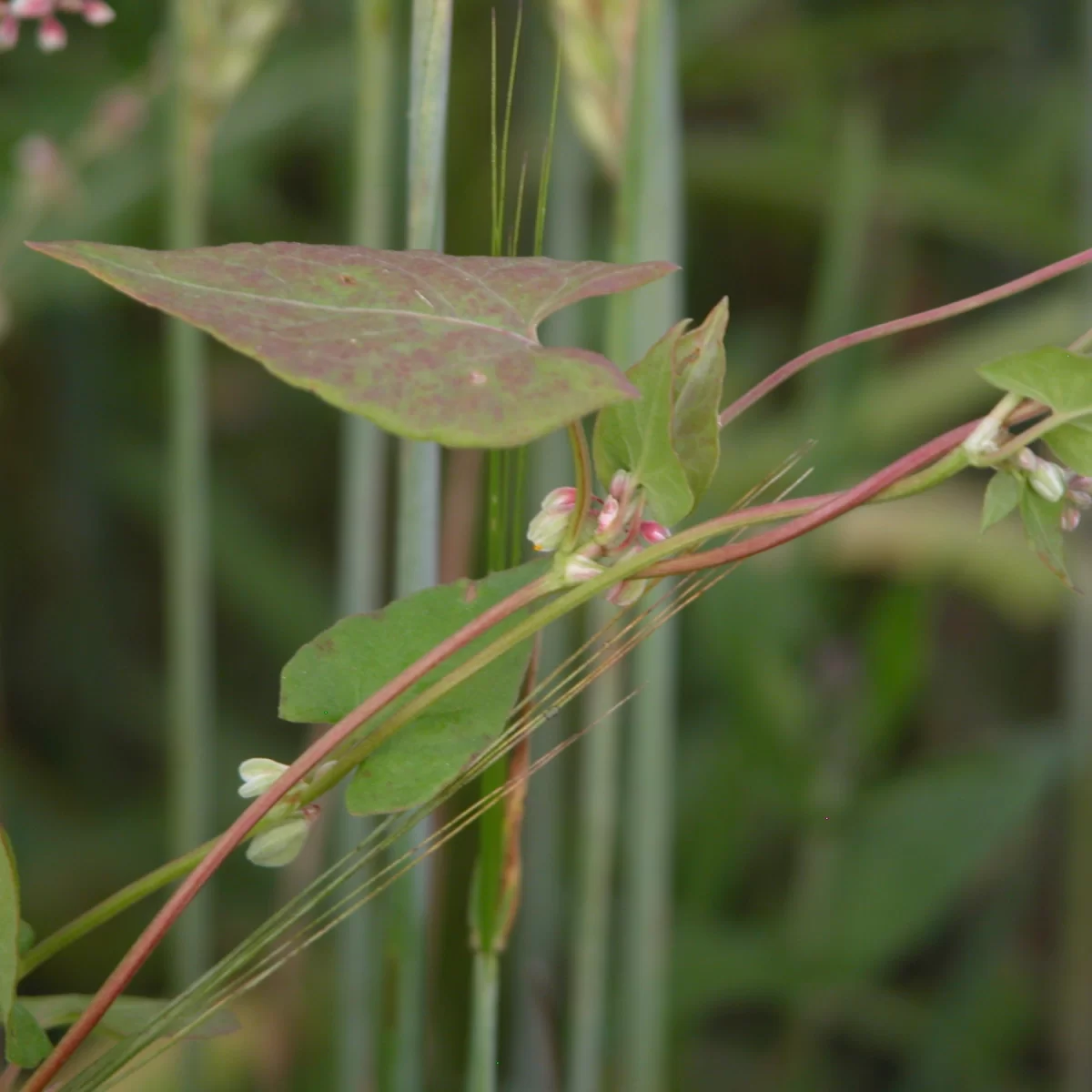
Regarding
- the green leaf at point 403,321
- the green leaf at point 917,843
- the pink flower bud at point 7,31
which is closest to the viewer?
the green leaf at point 403,321

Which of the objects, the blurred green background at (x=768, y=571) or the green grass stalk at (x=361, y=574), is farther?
the blurred green background at (x=768, y=571)

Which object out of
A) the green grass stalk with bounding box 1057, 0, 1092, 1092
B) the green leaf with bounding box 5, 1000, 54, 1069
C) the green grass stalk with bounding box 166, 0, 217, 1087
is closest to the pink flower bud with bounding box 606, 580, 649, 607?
the green leaf with bounding box 5, 1000, 54, 1069

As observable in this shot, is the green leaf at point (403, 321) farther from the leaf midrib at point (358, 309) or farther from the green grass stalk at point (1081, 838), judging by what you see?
the green grass stalk at point (1081, 838)

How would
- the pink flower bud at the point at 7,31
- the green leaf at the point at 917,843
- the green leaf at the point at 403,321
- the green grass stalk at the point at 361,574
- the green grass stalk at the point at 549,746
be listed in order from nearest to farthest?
1. the green leaf at the point at 403,321
2. the pink flower bud at the point at 7,31
3. the green grass stalk at the point at 361,574
4. the green grass stalk at the point at 549,746
5. the green leaf at the point at 917,843

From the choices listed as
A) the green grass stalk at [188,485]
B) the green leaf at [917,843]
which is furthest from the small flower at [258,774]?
the green leaf at [917,843]

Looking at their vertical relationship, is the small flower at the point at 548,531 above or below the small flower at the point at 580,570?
above

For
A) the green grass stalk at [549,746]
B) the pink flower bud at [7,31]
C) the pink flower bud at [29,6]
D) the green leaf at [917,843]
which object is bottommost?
the green leaf at [917,843]

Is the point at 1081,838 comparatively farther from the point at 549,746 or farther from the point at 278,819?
the point at 278,819
